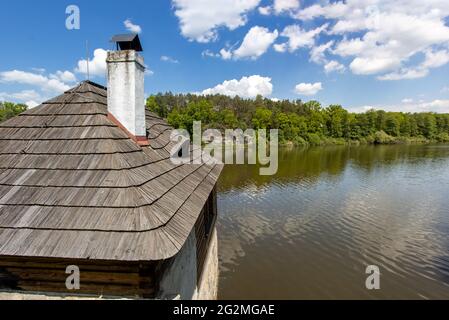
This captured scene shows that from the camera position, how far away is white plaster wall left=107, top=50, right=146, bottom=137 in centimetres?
573

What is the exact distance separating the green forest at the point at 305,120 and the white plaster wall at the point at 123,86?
49.4m

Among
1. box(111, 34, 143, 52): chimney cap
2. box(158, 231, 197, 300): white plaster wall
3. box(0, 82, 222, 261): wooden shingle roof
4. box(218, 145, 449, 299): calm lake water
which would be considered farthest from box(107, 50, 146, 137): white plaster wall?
box(218, 145, 449, 299): calm lake water

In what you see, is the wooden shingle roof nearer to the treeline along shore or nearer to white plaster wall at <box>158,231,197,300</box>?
white plaster wall at <box>158,231,197,300</box>

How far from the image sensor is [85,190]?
4316 mm

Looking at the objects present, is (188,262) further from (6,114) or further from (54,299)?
(6,114)

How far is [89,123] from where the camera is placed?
5461mm

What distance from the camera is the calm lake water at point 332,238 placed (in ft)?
32.8

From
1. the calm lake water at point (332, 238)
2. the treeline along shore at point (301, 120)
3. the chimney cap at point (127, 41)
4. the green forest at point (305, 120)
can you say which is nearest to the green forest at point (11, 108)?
the treeline along shore at point (301, 120)

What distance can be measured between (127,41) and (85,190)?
345 cm

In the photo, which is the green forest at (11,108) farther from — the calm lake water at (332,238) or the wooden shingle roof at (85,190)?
the wooden shingle roof at (85,190)

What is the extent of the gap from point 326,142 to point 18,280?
7095cm
